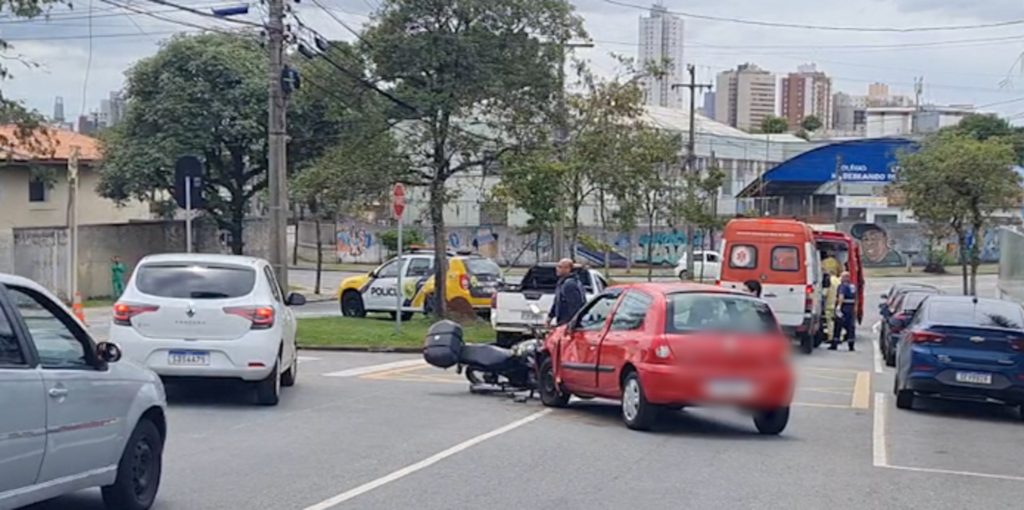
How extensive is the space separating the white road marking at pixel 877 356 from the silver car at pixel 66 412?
18128 mm

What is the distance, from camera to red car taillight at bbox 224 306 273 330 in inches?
600

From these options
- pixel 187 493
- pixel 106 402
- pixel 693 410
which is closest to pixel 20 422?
pixel 106 402

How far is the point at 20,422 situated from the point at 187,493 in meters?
2.71

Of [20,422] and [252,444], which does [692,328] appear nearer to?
[252,444]

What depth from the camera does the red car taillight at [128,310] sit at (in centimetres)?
1513

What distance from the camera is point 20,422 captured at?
298 inches

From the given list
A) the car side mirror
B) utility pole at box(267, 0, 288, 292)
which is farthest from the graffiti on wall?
the car side mirror

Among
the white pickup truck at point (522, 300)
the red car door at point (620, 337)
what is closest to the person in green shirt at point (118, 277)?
the white pickup truck at point (522, 300)

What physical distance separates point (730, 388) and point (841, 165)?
217 feet

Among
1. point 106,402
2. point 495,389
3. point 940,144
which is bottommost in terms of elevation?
point 495,389

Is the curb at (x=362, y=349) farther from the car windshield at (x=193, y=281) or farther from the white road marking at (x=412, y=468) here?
the white road marking at (x=412, y=468)

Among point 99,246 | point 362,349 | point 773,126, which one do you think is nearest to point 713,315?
point 362,349

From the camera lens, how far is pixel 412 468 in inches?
446

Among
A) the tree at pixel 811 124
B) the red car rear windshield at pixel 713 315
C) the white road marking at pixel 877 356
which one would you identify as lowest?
the white road marking at pixel 877 356
